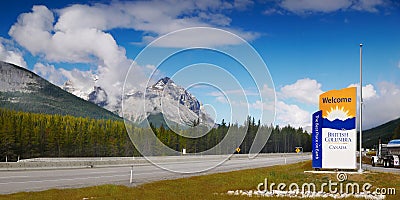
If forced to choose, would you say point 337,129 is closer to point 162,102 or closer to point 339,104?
point 339,104

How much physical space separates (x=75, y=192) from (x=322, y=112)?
17514 millimetres

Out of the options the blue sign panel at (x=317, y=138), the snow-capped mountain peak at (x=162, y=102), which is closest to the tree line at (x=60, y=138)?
the blue sign panel at (x=317, y=138)

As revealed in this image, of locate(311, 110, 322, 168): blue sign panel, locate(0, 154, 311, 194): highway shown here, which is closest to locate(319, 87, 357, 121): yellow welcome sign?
locate(311, 110, 322, 168): blue sign panel

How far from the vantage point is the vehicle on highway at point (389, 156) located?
5526 cm

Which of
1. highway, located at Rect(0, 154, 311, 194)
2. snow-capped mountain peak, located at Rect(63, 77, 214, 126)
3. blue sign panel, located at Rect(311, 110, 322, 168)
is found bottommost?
highway, located at Rect(0, 154, 311, 194)

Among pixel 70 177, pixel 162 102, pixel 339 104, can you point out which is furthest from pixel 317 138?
pixel 70 177

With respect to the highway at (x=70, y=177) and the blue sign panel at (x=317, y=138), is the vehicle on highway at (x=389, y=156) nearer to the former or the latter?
the highway at (x=70, y=177)

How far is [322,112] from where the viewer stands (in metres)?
30.7

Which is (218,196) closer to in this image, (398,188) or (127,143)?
(398,188)

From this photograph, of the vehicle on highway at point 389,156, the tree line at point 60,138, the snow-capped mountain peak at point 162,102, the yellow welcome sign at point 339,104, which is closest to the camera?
the snow-capped mountain peak at point 162,102

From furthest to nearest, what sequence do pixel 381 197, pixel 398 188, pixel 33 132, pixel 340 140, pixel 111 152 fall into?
1. pixel 111 152
2. pixel 33 132
3. pixel 340 140
4. pixel 398 188
5. pixel 381 197

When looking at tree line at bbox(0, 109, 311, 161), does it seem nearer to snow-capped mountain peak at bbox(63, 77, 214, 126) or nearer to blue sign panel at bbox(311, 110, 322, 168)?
blue sign panel at bbox(311, 110, 322, 168)

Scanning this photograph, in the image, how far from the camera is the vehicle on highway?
5526 cm

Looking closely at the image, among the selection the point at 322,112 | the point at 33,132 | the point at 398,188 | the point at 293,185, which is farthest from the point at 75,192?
the point at 33,132
